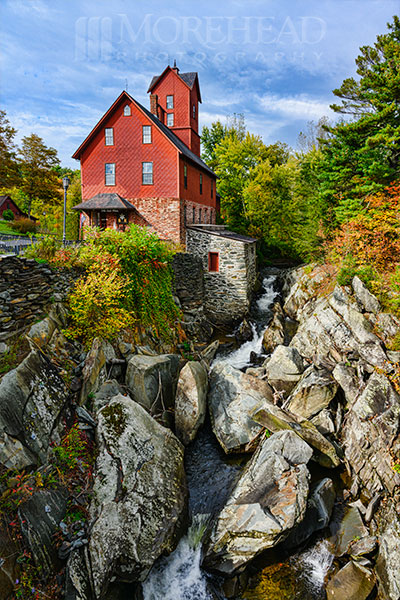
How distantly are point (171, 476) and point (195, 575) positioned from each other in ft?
6.05

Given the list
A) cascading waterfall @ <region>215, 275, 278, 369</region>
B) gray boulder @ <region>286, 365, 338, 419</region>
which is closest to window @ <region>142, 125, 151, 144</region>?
cascading waterfall @ <region>215, 275, 278, 369</region>

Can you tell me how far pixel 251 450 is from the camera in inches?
373

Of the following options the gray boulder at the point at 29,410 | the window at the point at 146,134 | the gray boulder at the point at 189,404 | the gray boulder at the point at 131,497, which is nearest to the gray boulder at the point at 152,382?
the gray boulder at the point at 189,404

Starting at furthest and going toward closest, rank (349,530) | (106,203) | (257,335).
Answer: (106,203), (257,335), (349,530)

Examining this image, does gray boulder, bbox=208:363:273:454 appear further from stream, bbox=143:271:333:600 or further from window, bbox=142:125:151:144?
window, bbox=142:125:151:144

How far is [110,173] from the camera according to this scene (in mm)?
21656

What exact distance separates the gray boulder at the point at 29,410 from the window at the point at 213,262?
529 inches

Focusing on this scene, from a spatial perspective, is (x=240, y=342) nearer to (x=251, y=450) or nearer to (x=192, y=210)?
(x=251, y=450)

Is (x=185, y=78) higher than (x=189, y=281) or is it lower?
higher

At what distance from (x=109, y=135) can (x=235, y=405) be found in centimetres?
1916

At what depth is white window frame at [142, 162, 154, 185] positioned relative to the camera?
21078 mm

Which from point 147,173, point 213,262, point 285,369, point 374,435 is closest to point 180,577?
point 374,435

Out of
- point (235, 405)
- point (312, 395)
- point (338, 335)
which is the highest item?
point (338, 335)

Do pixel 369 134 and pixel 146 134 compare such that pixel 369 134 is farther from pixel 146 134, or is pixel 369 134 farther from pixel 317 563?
pixel 317 563
